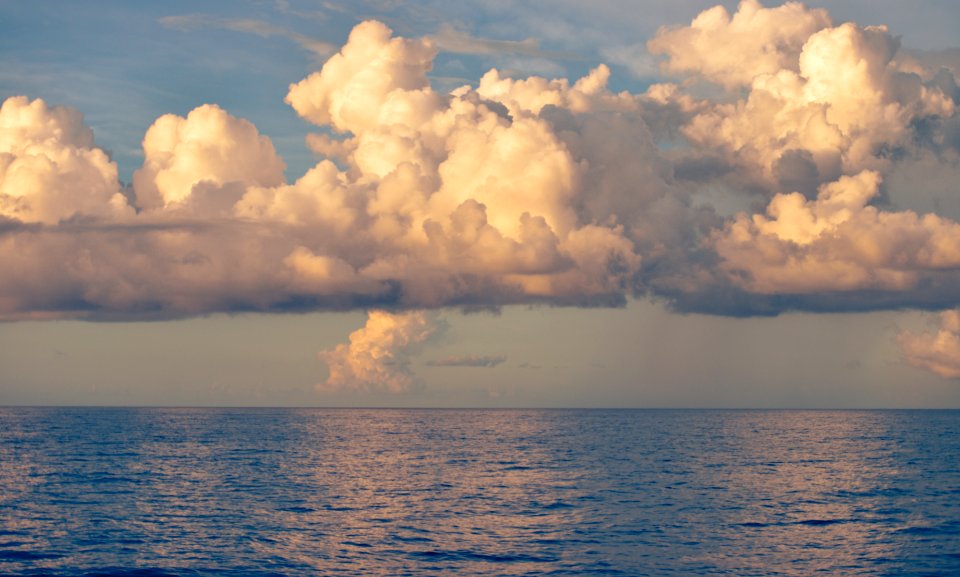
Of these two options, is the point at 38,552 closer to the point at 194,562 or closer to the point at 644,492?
the point at 194,562

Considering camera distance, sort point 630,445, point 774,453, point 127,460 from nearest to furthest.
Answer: point 127,460 → point 774,453 → point 630,445

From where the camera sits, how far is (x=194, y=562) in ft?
200

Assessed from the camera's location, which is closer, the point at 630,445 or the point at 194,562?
the point at 194,562

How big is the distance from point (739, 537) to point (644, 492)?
27594mm

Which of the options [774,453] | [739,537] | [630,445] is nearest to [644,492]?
[739,537]

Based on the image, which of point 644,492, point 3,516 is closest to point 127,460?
point 3,516

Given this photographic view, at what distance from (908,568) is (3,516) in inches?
2791

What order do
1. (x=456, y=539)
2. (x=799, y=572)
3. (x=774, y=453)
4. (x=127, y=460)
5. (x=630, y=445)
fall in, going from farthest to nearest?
(x=630, y=445), (x=774, y=453), (x=127, y=460), (x=456, y=539), (x=799, y=572)

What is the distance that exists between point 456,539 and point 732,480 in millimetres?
52511

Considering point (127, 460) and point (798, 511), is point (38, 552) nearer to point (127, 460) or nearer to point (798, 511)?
point (798, 511)

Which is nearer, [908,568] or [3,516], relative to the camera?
[908,568]

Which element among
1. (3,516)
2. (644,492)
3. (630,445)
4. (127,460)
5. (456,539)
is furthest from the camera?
(630,445)

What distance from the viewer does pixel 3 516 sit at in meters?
79.4

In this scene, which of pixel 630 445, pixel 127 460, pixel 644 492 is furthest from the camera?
pixel 630 445
